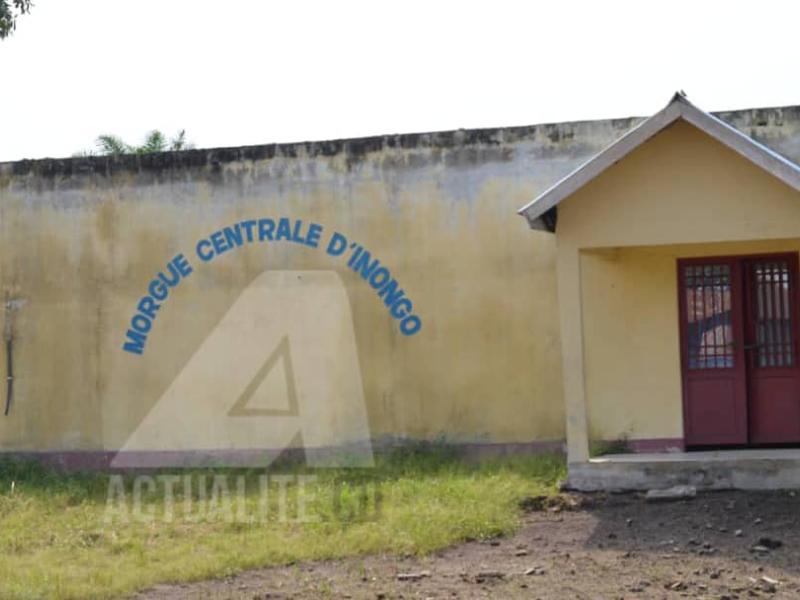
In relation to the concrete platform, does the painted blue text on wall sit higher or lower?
higher

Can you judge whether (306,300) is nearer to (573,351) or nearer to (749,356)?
(573,351)

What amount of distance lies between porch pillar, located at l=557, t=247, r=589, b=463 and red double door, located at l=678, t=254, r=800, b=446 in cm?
139

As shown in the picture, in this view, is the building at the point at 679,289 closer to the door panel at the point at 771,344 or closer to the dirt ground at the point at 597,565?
the door panel at the point at 771,344

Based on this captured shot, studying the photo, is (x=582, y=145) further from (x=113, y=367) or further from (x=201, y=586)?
(x=201, y=586)

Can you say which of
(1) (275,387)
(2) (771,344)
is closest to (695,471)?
(2) (771,344)

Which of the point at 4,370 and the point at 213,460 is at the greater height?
the point at 4,370

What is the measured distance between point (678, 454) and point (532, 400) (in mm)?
2014

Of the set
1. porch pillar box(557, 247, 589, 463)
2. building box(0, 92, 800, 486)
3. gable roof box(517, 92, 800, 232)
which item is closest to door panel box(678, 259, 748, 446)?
building box(0, 92, 800, 486)

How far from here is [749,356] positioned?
12.0 metres

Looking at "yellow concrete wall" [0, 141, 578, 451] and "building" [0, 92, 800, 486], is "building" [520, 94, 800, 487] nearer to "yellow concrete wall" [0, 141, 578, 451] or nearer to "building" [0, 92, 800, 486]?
"building" [0, 92, 800, 486]

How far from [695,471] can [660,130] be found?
288 cm

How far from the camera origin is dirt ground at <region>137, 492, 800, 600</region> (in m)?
8.24

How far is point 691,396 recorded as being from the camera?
40.1 ft

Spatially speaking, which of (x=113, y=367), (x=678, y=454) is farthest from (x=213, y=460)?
(x=678, y=454)
